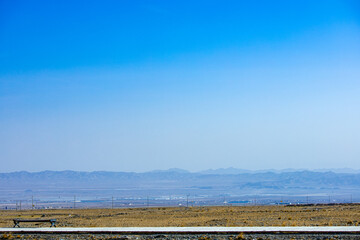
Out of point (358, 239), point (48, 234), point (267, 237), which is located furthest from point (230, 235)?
point (48, 234)

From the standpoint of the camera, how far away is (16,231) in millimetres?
22547

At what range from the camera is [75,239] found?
20.3 meters

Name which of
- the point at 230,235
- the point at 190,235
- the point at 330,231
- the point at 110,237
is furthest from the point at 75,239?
the point at 330,231

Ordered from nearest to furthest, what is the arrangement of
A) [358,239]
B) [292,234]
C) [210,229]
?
[358,239] < [292,234] < [210,229]

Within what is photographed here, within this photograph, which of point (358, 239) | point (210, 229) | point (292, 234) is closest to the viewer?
point (358, 239)

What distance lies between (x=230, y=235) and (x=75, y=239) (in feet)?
20.9

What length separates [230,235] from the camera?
19.7m

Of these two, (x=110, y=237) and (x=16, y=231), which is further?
(x=16, y=231)

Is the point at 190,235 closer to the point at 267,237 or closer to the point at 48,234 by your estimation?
the point at 267,237

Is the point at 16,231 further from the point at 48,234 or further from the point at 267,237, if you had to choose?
the point at 267,237

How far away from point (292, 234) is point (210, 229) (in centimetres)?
359

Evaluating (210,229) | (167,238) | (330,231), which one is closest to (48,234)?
(167,238)

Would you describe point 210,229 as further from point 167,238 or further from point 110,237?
point 110,237

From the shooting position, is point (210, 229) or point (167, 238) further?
point (210, 229)
